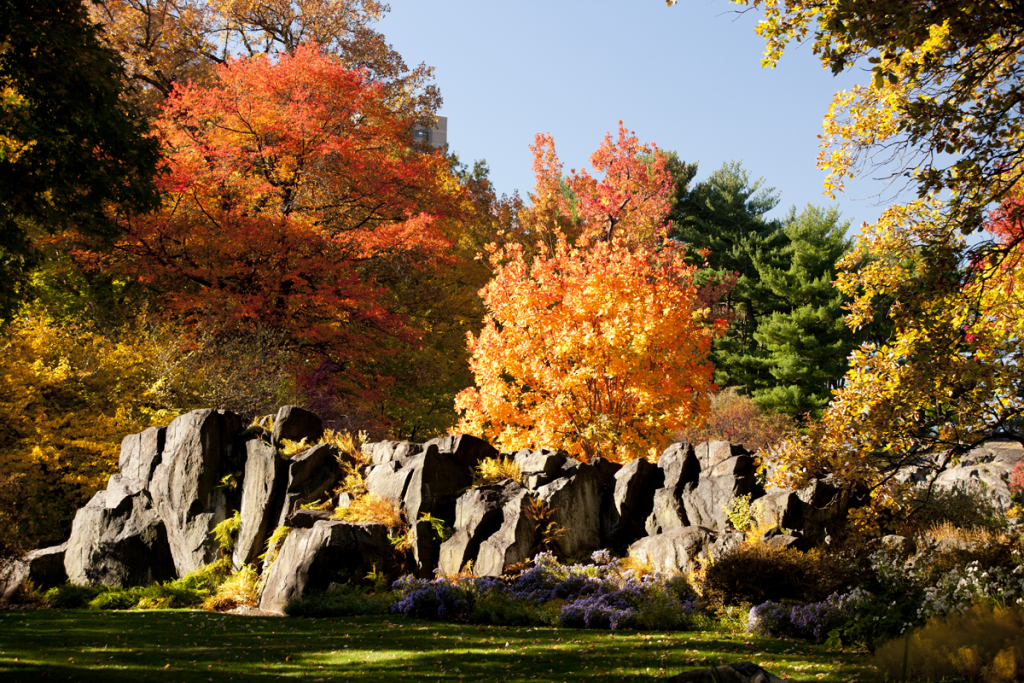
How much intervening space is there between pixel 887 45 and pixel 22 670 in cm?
937

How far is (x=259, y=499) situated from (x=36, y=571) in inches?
147

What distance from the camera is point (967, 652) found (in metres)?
5.95

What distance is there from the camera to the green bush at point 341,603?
10.4 meters

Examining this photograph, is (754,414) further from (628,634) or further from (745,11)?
(745,11)

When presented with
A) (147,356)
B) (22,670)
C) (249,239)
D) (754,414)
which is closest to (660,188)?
(754,414)

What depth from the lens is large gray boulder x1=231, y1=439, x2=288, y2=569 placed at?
1265 centimetres

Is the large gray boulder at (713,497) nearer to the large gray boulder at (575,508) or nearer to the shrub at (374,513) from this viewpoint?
the large gray boulder at (575,508)

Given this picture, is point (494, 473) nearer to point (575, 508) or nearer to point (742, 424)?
point (575, 508)

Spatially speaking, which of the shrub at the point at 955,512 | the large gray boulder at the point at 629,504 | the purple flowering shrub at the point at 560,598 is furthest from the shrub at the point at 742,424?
the purple flowering shrub at the point at 560,598

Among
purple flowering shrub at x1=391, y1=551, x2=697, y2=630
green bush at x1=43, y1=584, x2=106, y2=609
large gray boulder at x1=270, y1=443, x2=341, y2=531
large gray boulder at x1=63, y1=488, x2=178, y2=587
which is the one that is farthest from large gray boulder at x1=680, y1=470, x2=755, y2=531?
green bush at x1=43, y1=584, x2=106, y2=609

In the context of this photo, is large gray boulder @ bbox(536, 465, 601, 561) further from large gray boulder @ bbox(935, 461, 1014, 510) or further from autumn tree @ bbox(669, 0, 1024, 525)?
large gray boulder @ bbox(935, 461, 1014, 510)

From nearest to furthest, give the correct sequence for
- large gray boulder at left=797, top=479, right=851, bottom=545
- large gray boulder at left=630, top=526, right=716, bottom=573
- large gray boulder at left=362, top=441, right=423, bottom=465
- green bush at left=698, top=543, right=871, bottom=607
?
green bush at left=698, top=543, right=871, bottom=607
large gray boulder at left=630, top=526, right=716, bottom=573
large gray boulder at left=797, top=479, right=851, bottom=545
large gray boulder at left=362, top=441, right=423, bottom=465

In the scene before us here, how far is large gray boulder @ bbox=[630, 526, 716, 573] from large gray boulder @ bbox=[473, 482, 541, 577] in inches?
61.8

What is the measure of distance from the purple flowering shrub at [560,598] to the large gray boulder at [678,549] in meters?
0.32
